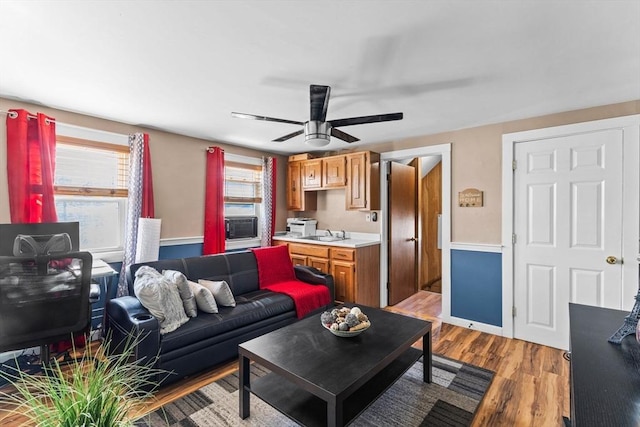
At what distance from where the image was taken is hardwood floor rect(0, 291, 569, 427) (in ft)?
6.72

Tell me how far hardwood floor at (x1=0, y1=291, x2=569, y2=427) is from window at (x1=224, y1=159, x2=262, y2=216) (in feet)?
8.12

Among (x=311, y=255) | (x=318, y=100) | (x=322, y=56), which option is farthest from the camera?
(x=311, y=255)

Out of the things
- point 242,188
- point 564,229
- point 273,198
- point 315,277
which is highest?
point 242,188

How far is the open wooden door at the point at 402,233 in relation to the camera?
443cm

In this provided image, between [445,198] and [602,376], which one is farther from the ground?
[445,198]

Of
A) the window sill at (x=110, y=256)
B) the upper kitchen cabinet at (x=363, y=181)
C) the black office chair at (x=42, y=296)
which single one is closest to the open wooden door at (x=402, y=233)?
the upper kitchen cabinet at (x=363, y=181)

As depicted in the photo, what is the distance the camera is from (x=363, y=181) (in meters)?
4.24

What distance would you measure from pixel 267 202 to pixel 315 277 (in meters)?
1.69

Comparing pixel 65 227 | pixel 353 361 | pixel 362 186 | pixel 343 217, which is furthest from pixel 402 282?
pixel 65 227

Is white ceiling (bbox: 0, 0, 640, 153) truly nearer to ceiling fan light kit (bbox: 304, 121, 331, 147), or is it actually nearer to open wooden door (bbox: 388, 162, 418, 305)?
ceiling fan light kit (bbox: 304, 121, 331, 147)

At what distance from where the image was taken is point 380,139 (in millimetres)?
4160

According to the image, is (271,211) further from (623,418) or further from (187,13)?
(623,418)

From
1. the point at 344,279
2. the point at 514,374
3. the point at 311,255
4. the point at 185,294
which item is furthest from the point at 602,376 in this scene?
the point at 311,255

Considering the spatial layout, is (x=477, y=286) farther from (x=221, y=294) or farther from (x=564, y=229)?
(x=221, y=294)
